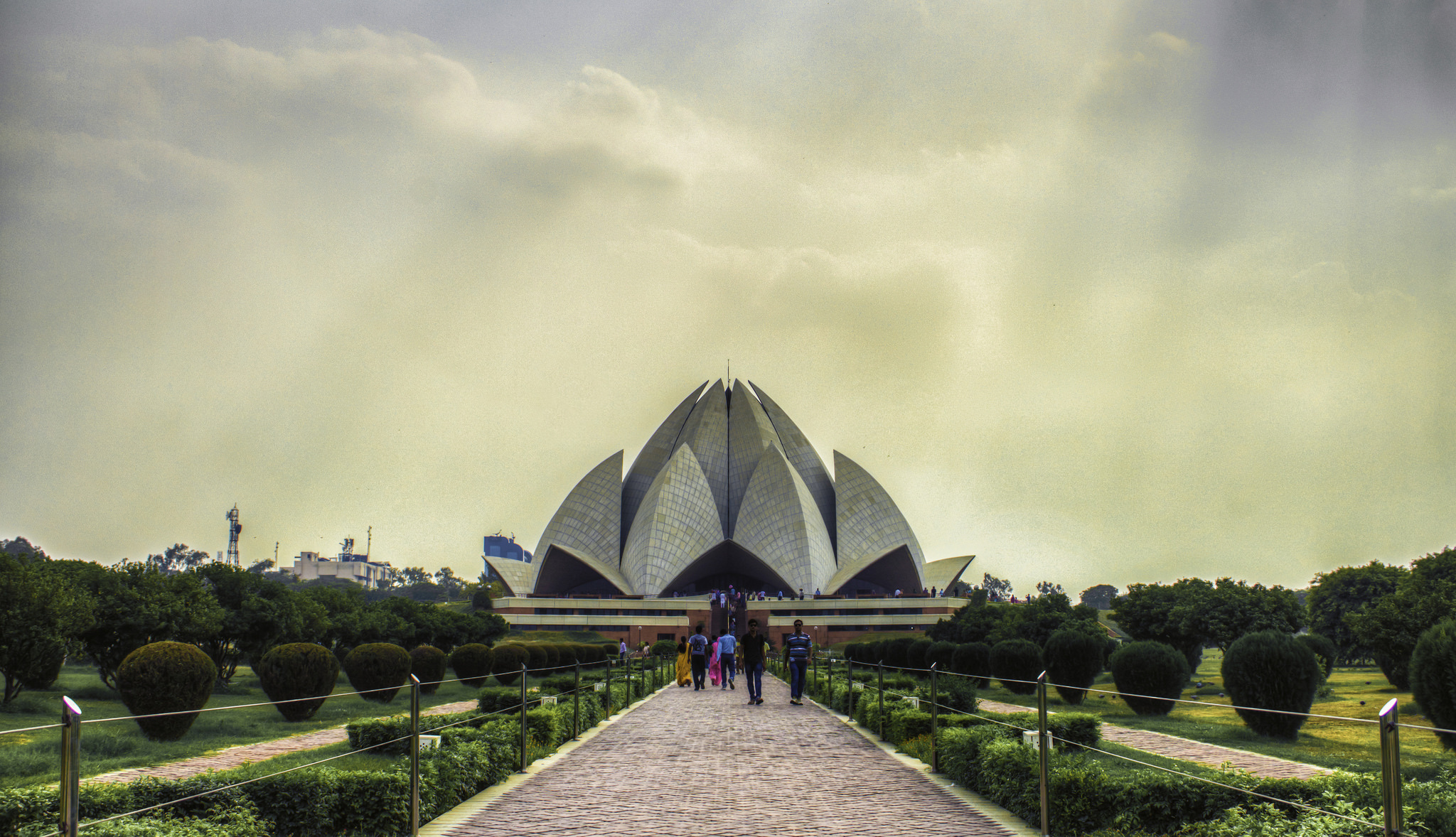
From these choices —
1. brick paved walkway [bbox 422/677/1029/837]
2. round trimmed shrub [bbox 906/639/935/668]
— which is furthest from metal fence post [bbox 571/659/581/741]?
round trimmed shrub [bbox 906/639/935/668]

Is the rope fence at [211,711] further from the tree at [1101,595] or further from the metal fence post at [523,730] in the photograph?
the tree at [1101,595]

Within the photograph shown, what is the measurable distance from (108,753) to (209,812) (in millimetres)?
7000

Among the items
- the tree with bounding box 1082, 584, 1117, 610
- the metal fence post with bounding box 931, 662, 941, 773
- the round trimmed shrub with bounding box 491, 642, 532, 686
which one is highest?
the metal fence post with bounding box 931, 662, 941, 773

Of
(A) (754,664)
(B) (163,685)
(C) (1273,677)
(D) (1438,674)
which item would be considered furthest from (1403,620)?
(B) (163,685)

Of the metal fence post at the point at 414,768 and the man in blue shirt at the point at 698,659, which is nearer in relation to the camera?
the metal fence post at the point at 414,768

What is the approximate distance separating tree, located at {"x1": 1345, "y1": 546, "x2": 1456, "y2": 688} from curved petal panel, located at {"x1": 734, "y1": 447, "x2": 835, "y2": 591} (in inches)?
1226

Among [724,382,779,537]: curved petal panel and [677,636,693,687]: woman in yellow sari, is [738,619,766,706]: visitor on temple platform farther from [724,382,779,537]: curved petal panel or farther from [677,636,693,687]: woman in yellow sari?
[724,382,779,537]: curved petal panel

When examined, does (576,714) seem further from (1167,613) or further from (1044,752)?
(1167,613)

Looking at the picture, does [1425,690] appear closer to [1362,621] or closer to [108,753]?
[1362,621]

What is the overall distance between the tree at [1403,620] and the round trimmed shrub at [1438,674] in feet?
23.7

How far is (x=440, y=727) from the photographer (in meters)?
7.60

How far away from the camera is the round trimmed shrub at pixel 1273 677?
11.4 metres

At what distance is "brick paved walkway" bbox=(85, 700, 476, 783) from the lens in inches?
343

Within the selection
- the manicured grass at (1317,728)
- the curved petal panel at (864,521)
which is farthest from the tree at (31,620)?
the curved petal panel at (864,521)
